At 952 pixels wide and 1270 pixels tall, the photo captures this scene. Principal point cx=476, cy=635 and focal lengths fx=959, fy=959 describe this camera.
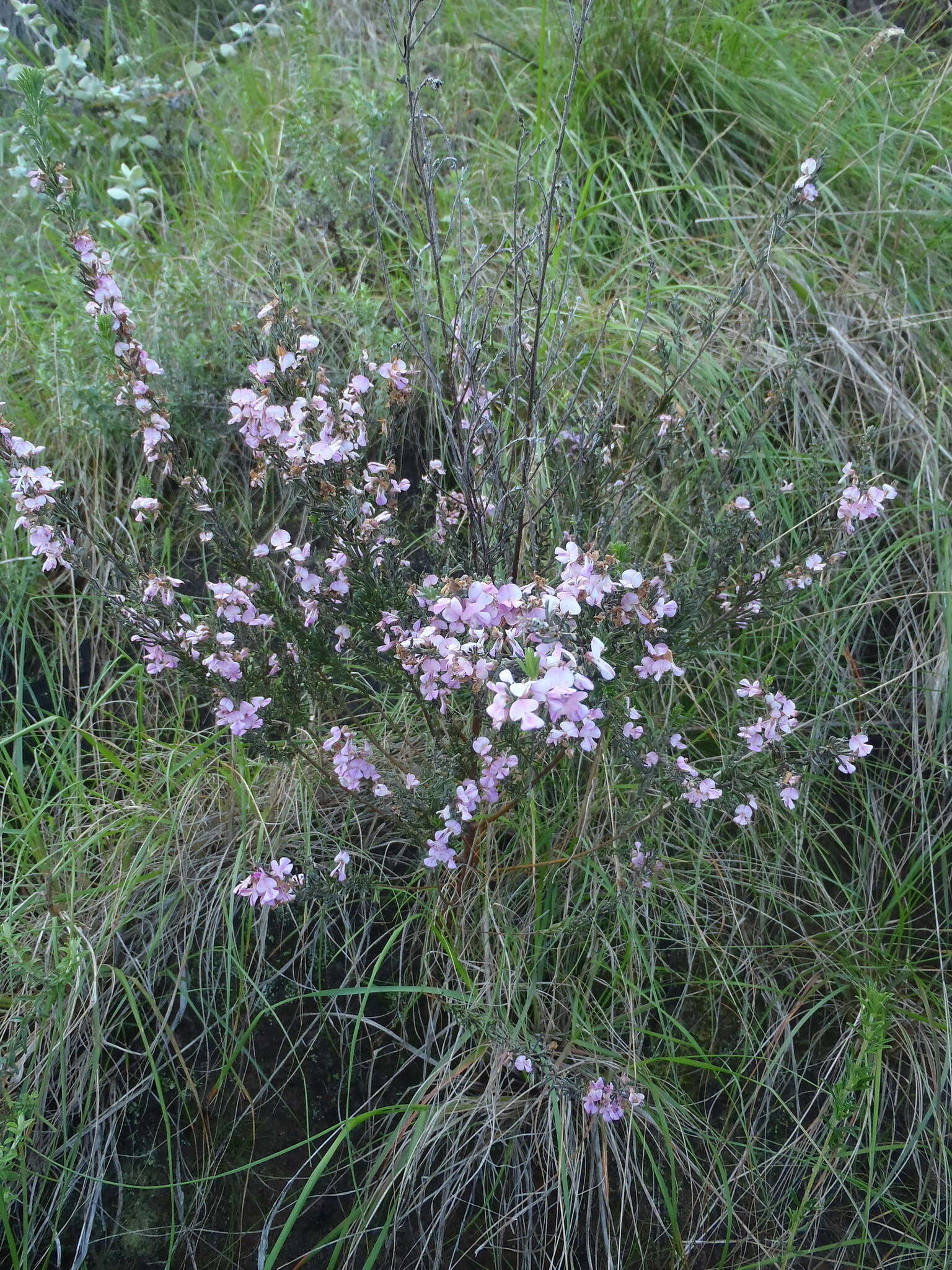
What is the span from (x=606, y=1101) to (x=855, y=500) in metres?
1.06

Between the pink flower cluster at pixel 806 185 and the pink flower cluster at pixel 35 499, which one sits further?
the pink flower cluster at pixel 806 185

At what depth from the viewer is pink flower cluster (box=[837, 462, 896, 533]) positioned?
1.55 meters

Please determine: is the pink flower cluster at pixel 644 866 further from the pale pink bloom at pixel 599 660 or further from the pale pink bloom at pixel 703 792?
the pale pink bloom at pixel 599 660

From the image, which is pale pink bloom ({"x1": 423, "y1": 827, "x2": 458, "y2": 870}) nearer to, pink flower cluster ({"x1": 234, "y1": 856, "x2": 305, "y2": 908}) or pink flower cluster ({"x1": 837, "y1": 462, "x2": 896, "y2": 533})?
pink flower cluster ({"x1": 234, "y1": 856, "x2": 305, "y2": 908})

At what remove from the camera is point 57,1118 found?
5.35ft

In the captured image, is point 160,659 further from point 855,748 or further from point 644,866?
point 855,748

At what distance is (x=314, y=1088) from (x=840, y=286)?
2.20 meters

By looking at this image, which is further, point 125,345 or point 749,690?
point 749,690

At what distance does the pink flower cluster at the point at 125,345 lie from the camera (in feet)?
4.92

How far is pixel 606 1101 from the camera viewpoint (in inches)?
61.1

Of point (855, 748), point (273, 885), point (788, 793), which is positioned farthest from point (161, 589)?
point (855, 748)

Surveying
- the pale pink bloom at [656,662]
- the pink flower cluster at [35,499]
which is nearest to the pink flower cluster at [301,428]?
the pink flower cluster at [35,499]

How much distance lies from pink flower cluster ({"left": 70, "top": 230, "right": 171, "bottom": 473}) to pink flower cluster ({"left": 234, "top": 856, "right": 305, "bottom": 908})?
70 centimetres

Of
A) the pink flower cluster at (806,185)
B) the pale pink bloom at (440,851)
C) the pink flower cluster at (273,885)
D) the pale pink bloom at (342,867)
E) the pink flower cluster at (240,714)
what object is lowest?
the pale pink bloom at (342,867)
